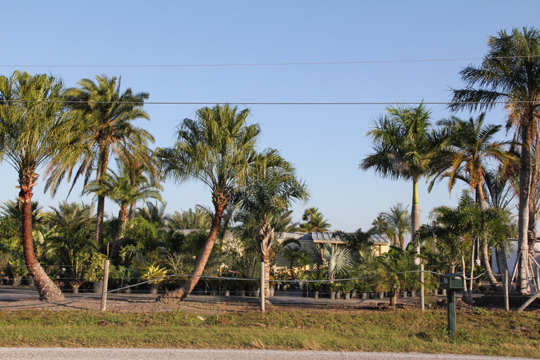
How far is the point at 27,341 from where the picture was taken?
7.42 m

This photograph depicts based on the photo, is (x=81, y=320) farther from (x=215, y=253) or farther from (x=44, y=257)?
(x=44, y=257)

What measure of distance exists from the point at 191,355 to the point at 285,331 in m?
2.57

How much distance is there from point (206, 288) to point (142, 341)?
10582mm

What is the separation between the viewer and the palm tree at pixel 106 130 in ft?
68.7

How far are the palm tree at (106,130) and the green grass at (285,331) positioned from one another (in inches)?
433

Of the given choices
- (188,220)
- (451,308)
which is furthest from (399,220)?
(451,308)

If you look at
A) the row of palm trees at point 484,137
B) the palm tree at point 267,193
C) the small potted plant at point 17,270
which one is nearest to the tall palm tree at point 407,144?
the row of palm trees at point 484,137

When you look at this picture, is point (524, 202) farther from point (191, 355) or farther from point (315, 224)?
point (315, 224)

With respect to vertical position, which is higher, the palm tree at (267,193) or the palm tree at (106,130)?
the palm tree at (106,130)

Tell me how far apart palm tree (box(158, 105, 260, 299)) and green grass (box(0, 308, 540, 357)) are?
415 cm

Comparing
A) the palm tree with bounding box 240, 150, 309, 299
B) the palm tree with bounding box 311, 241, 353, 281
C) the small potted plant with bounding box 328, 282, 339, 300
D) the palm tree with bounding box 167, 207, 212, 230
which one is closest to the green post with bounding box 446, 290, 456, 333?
the palm tree with bounding box 240, 150, 309, 299

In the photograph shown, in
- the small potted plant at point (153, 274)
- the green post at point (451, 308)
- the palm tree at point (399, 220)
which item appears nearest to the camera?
the green post at point (451, 308)

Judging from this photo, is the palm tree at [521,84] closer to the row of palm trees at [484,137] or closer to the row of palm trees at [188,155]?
the row of palm trees at [484,137]

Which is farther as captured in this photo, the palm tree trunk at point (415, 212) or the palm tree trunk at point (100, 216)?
the palm tree trunk at point (100, 216)
